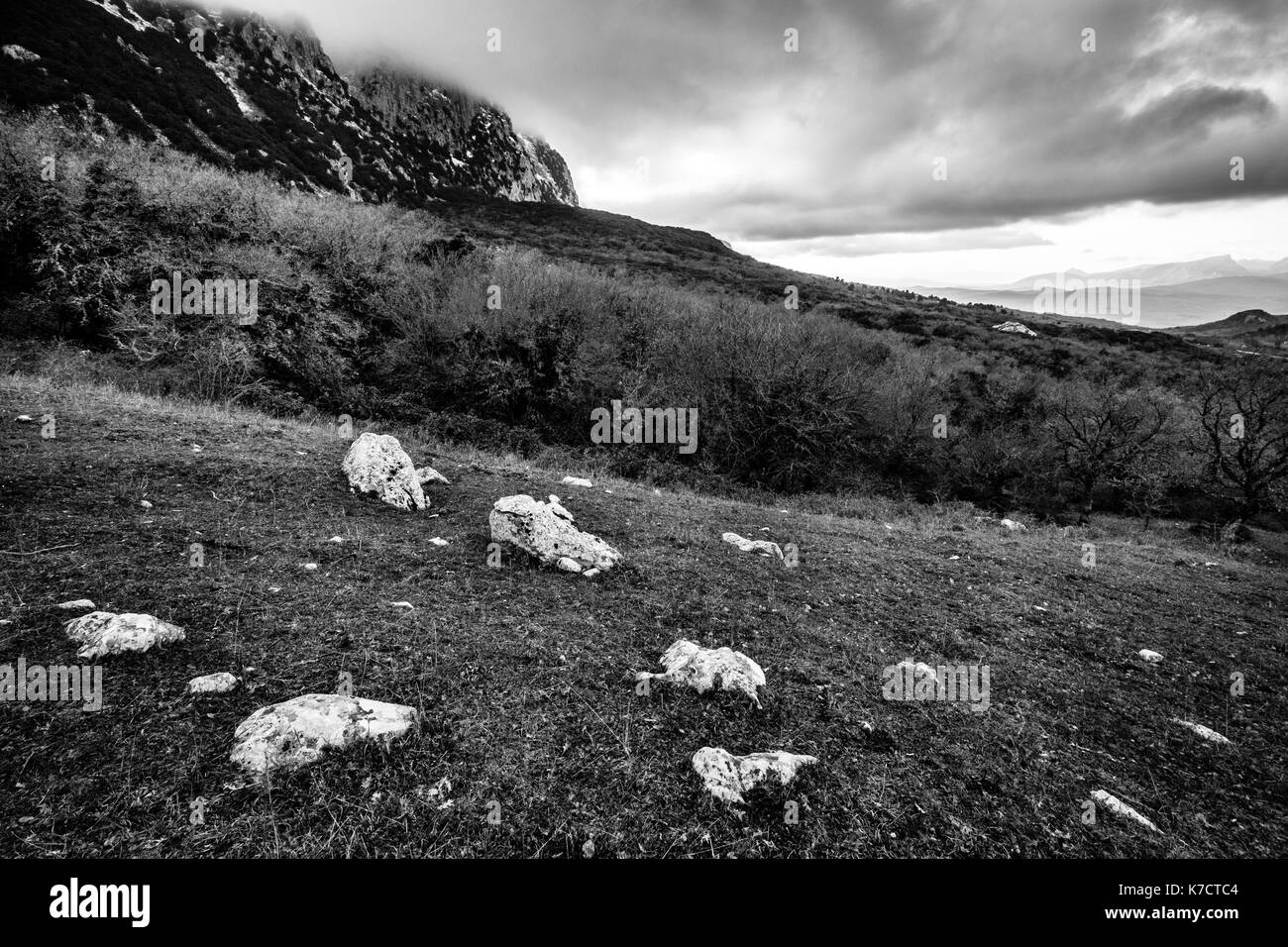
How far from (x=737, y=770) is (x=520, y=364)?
2243 cm

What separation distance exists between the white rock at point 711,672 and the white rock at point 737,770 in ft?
2.51

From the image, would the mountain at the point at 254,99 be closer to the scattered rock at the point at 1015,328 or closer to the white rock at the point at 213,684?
the white rock at the point at 213,684

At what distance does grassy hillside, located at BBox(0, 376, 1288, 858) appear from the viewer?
2711mm

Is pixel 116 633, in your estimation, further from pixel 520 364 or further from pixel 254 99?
pixel 254 99

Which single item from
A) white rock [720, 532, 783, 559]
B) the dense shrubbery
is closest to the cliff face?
the dense shrubbery

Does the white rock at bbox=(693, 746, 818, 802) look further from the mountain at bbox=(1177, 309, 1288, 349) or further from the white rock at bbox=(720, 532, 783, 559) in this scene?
the mountain at bbox=(1177, 309, 1288, 349)

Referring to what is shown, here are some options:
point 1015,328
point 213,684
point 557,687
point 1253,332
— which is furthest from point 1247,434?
point 1253,332

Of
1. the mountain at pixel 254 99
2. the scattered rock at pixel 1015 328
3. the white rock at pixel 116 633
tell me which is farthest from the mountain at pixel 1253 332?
the mountain at pixel 254 99

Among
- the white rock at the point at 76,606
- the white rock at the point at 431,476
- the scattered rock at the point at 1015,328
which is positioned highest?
the scattered rock at the point at 1015,328

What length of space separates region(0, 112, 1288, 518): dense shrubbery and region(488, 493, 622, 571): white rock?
12718 millimetres

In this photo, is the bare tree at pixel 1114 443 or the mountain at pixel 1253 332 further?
the mountain at pixel 1253 332

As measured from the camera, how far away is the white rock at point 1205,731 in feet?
15.4

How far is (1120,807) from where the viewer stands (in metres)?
3.49
